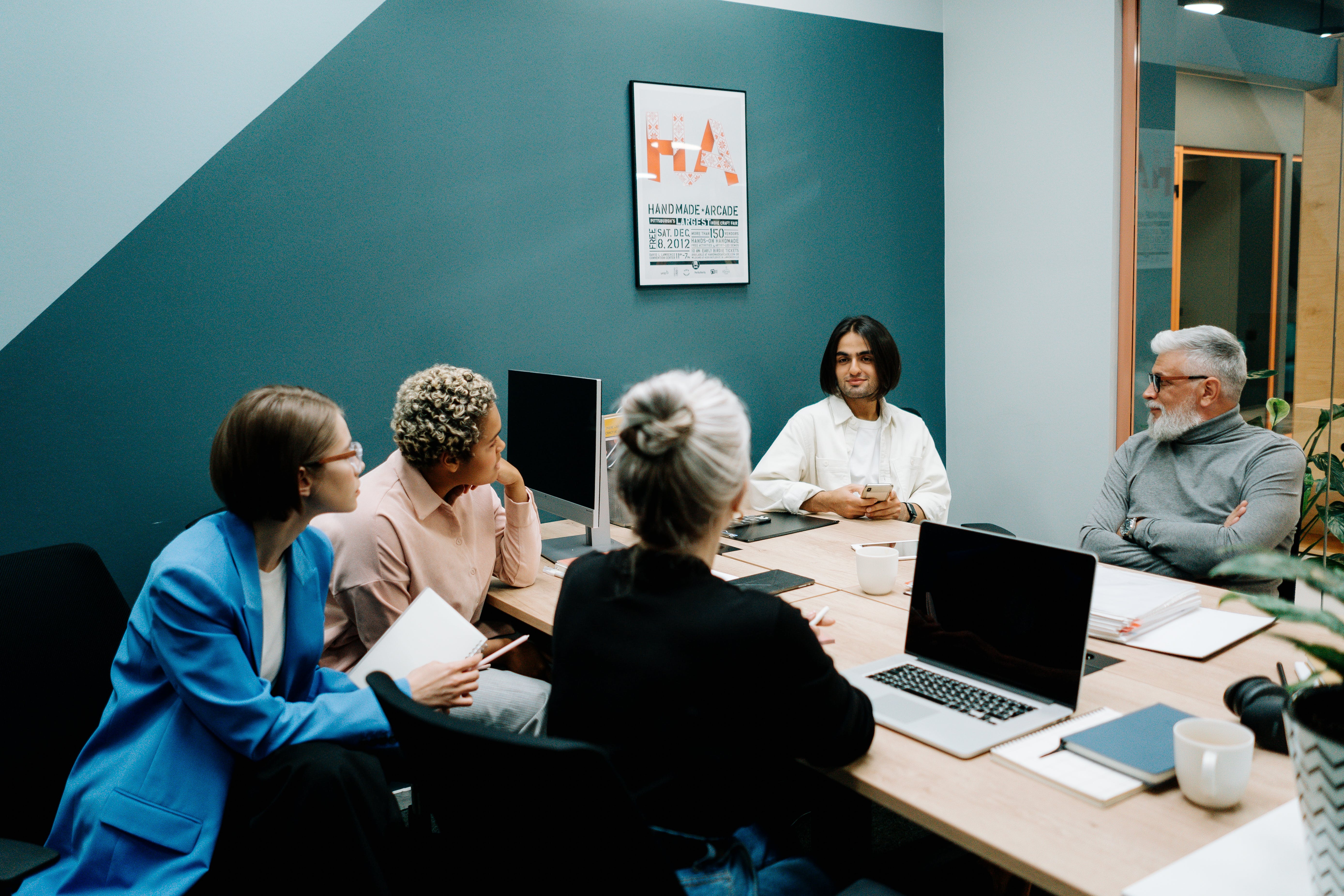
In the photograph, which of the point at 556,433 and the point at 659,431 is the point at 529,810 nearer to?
the point at 659,431

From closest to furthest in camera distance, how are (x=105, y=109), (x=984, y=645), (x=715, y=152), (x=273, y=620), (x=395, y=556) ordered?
1. (x=984, y=645)
2. (x=273, y=620)
3. (x=395, y=556)
4. (x=105, y=109)
5. (x=715, y=152)

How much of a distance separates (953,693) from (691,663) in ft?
2.02

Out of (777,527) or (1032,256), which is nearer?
(777,527)

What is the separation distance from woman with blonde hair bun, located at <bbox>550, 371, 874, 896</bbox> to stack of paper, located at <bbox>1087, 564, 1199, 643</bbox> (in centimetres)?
76

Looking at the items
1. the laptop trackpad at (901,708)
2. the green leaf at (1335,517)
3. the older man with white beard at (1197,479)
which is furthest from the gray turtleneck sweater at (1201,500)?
the laptop trackpad at (901,708)

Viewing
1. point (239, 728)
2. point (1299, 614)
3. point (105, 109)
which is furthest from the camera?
point (105, 109)

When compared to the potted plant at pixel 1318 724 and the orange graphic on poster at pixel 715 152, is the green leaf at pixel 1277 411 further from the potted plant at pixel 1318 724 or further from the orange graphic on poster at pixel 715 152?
the potted plant at pixel 1318 724

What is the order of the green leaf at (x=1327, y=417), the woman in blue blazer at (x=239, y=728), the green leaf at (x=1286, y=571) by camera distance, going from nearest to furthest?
1. the green leaf at (x=1286, y=571)
2. the woman in blue blazer at (x=239, y=728)
3. the green leaf at (x=1327, y=417)

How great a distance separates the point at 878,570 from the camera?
217 cm

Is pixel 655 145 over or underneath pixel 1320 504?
over

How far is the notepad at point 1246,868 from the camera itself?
1013 millimetres

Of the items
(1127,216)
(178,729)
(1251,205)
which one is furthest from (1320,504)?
(178,729)

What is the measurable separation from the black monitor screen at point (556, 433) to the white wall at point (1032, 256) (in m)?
2.25

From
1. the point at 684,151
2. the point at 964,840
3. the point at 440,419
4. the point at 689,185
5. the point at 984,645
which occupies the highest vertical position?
the point at 684,151
